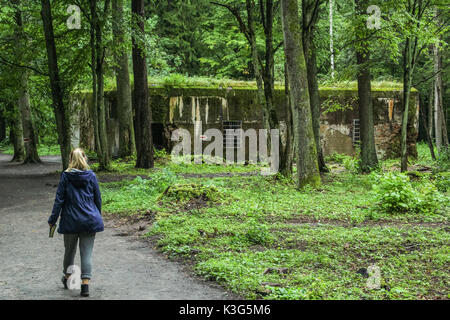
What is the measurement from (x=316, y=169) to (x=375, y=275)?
802 centimetres

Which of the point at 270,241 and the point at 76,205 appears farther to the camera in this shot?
the point at 270,241

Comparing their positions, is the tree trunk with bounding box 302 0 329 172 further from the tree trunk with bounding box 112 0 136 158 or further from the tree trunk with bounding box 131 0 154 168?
the tree trunk with bounding box 112 0 136 158

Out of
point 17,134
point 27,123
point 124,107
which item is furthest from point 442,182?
point 17,134

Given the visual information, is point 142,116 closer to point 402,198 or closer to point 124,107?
point 124,107

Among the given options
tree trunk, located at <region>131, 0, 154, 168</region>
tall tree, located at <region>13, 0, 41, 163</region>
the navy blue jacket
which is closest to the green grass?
the navy blue jacket

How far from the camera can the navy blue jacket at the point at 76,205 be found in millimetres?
5910

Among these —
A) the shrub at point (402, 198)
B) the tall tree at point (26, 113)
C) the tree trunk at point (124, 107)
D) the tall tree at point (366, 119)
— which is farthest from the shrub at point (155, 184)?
the tall tree at point (26, 113)

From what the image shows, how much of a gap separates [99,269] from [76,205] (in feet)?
4.96

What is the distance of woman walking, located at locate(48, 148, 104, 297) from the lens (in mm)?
5906

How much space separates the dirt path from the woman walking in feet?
1.39

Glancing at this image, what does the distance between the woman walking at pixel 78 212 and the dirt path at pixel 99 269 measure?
1.39ft

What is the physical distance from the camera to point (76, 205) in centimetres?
595
